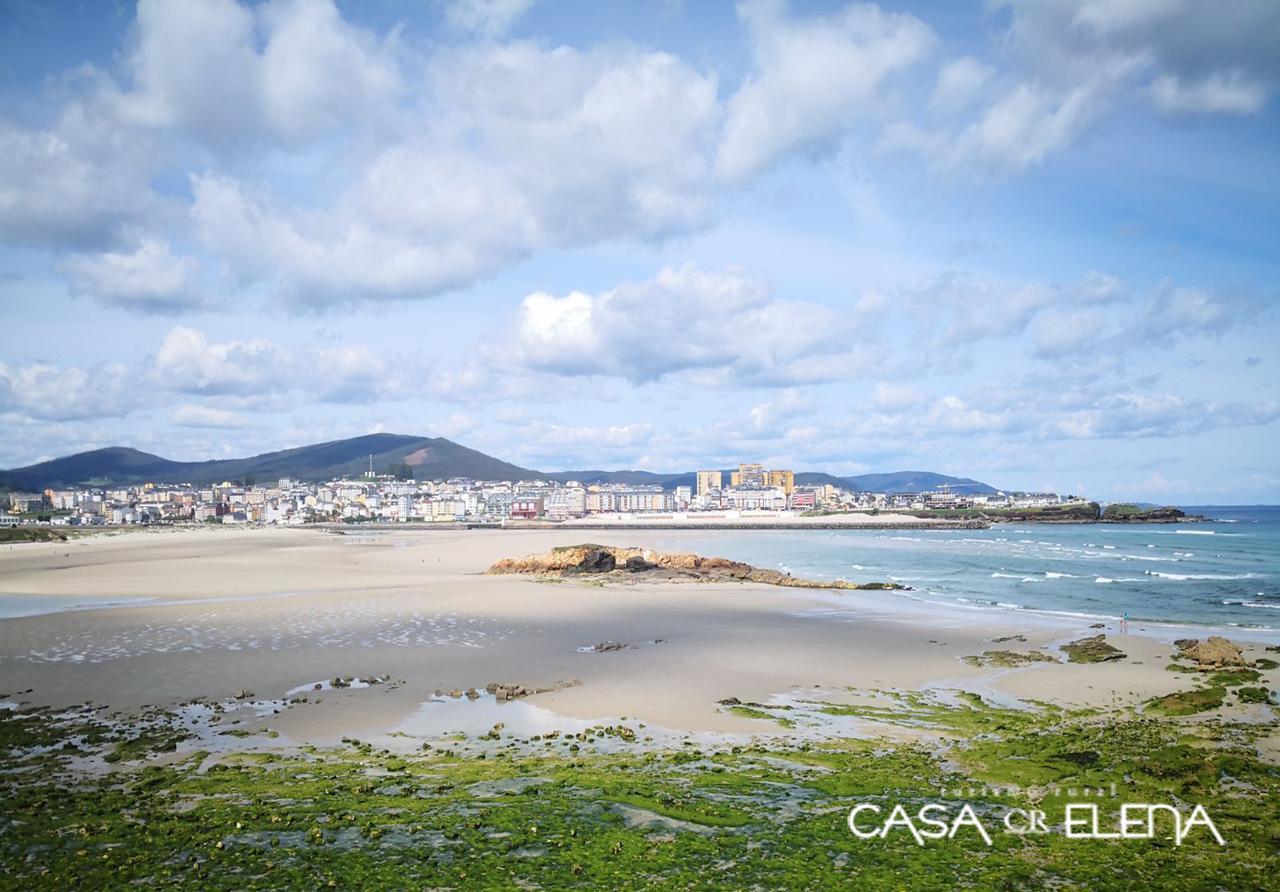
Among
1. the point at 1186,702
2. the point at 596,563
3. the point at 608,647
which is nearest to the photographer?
the point at 1186,702

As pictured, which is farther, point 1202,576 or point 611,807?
point 1202,576

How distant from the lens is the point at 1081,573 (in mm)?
43000

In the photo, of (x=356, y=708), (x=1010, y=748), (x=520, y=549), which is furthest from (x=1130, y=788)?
(x=520, y=549)

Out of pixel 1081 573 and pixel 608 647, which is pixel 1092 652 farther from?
pixel 1081 573

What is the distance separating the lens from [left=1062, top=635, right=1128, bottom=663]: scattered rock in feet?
61.3

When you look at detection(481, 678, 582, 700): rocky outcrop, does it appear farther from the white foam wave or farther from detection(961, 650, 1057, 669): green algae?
the white foam wave

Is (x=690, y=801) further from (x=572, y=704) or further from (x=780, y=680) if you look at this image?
(x=780, y=680)

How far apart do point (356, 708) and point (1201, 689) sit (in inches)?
650

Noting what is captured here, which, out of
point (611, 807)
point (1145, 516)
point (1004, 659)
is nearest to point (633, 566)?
point (1004, 659)

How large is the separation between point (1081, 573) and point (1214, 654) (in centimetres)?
2784

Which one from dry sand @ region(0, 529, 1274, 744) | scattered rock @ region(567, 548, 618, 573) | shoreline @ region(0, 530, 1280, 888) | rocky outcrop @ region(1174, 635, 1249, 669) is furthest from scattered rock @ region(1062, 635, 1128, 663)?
scattered rock @ region(567, 548, 618, 573)

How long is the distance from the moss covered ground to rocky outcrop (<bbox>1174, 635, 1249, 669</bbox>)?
19.5 feet

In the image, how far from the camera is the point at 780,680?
659 inches

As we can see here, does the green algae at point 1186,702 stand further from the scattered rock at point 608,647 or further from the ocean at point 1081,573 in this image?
the ocean at point 1081,573
